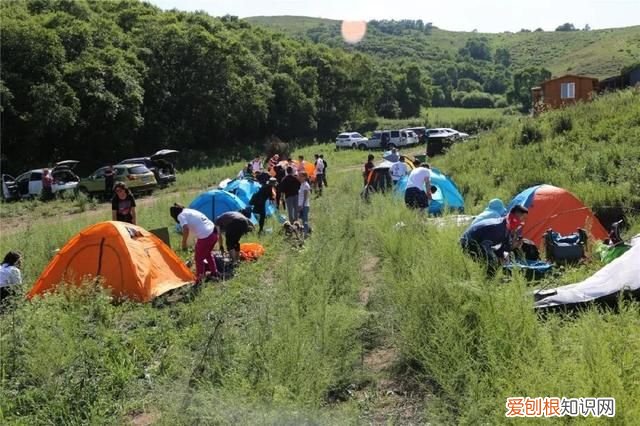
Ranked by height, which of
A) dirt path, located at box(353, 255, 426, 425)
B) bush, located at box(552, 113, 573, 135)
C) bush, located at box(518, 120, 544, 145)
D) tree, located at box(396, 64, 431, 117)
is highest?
tree, located at box(396, 64, 431, 117)

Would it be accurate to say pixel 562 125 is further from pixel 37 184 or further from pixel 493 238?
pixel 37 184

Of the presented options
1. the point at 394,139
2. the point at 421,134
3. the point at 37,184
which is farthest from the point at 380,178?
the point at 421,134

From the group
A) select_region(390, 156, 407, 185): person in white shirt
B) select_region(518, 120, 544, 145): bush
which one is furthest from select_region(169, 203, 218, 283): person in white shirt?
select_region(518, 120, 544, 145): bush

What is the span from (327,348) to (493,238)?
10.2 feet

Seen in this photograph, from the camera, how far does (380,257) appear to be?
855cm

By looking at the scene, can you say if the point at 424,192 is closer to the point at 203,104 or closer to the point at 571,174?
the point at 571,174

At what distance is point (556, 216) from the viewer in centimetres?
919

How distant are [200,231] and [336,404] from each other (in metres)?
4.37

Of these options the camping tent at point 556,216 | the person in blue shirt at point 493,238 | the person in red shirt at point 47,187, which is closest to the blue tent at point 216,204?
the camping tent at point 556,216

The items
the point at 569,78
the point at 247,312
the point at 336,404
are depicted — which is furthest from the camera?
the point at 569,78

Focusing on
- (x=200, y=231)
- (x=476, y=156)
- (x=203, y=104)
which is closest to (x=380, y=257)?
(x=200, y=231)

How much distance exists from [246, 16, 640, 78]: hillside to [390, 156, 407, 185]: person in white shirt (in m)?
49.6

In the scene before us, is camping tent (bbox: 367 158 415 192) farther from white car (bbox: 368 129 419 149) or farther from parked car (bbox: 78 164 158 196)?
white car (bbox: 368 129 419 149)

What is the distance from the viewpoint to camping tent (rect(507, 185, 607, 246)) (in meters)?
9.20
